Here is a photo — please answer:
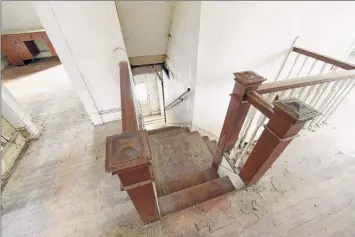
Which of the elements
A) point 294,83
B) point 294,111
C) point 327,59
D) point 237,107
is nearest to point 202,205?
point 237,107

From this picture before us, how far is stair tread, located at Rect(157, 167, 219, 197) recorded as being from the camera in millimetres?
1417

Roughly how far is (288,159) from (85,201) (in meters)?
1.70

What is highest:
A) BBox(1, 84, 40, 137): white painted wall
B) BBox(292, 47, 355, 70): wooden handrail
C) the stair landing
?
BBox(292, 47, 355, 70): wooden handrail

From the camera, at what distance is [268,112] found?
86 centimetres

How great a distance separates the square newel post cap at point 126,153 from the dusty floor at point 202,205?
0.73 m

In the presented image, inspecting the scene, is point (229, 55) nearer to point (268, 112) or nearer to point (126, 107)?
point (268, 112)

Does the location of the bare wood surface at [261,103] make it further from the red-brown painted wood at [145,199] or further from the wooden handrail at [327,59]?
the wooden handrail at [327,59]

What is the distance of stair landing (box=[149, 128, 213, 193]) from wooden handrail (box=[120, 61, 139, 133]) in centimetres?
82

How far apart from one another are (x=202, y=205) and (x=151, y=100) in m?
3.09

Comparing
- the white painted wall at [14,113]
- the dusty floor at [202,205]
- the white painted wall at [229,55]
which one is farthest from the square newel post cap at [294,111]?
the white painted wall at [14,113]

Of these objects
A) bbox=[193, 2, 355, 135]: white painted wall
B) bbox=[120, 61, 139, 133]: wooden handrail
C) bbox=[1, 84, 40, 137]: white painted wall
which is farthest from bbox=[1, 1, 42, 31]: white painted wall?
bbox=[1, 84, 40, 137]: white painted wall

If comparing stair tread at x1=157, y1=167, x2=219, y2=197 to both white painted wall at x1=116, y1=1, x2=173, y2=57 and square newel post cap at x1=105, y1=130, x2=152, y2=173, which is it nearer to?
square newel post cap at x1=105, y1=130, x2=152, y2=173

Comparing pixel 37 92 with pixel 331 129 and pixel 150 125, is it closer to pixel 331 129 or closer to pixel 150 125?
pixel 150 125

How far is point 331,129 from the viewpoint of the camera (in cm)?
164
